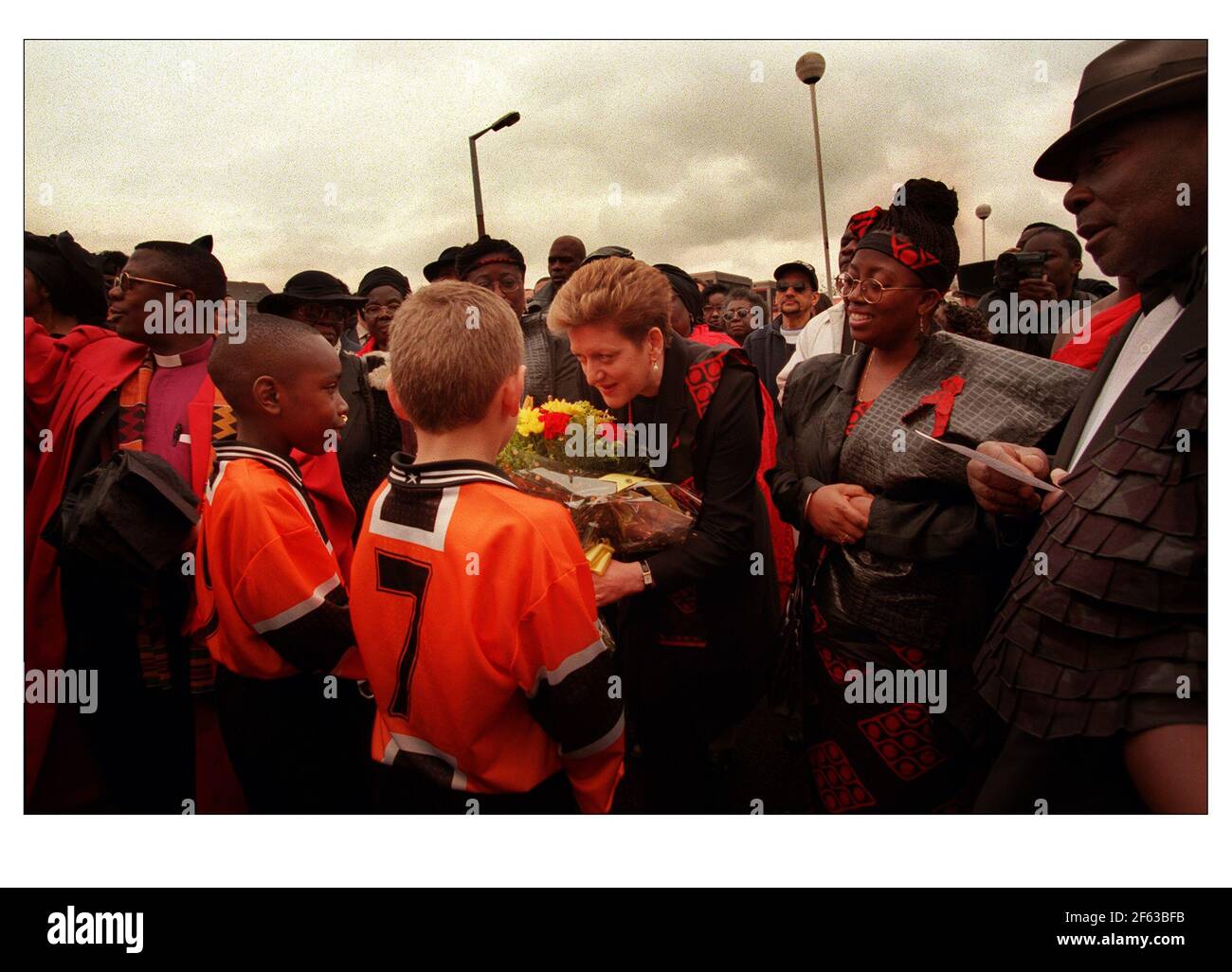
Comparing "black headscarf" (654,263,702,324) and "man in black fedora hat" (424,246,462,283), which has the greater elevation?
"man in black fedora hat" (424,246,462,283)

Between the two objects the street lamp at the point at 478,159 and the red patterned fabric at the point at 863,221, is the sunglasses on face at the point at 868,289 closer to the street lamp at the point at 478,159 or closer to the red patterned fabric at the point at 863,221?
the red patterned fabric at the point at 863,221

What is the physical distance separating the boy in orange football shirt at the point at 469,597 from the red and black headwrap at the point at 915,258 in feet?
3.33

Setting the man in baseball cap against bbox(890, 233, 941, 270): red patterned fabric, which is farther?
the man in baseball cap

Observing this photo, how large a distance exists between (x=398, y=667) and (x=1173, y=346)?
1.57m

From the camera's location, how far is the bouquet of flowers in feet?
5.65

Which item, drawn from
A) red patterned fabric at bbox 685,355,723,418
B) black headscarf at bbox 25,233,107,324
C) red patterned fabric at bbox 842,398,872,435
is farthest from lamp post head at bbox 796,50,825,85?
black headscarf at bbox 25,233,107,324

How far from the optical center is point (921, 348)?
1.93 meters

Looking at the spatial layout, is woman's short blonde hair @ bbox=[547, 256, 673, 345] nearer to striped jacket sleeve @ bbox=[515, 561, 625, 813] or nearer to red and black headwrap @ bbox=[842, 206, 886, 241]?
red and black headwrap @ bbox=[842, 206, 886, 241]

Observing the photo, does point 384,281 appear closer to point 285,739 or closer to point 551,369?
point 551,369

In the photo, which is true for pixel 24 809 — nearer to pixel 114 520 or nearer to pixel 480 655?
pixel 114 520

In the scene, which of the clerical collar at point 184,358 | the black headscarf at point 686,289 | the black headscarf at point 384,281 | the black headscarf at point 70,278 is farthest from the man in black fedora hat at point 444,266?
the clerical collar at point 184,358

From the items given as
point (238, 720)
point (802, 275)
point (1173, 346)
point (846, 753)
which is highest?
point (802, 275)

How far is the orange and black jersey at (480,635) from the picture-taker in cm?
134
